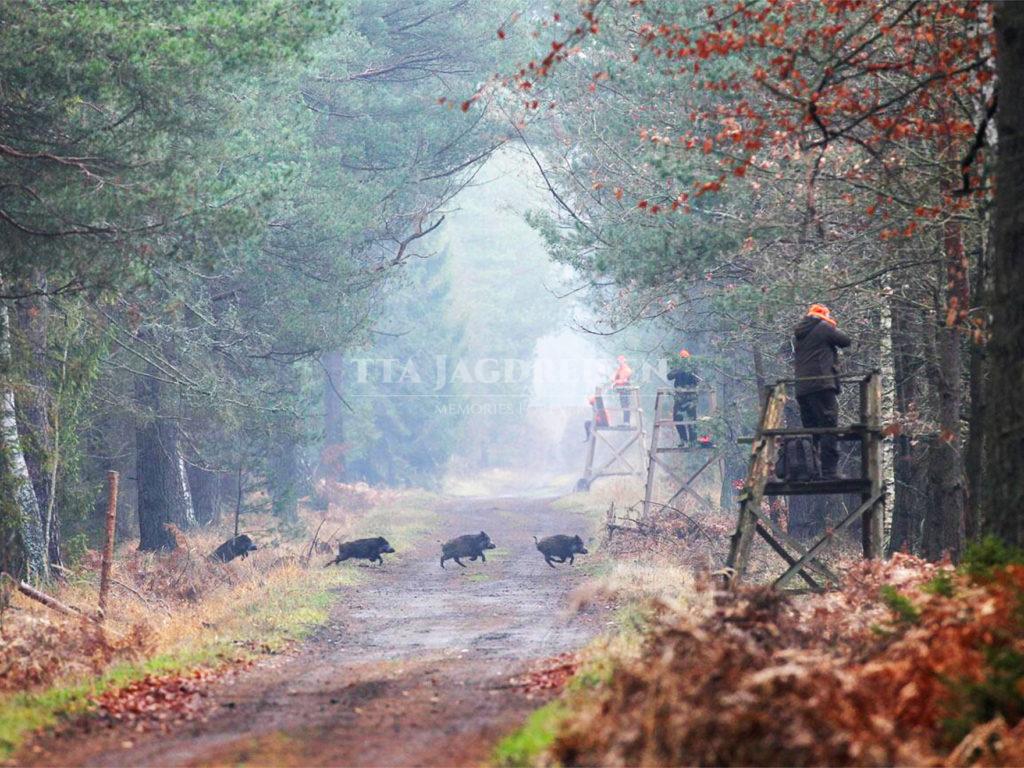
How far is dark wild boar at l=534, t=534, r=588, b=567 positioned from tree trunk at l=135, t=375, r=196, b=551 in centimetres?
765

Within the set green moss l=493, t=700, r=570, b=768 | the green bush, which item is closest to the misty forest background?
the green bush

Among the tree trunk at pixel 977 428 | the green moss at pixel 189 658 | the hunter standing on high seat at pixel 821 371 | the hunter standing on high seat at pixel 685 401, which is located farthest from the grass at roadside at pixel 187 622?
the hunter standing on high seat at pixel 685 401

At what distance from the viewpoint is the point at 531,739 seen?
22.8ft

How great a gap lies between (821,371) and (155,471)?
49.0 feet

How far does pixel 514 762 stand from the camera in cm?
666

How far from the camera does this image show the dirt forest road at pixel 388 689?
7.55 meters

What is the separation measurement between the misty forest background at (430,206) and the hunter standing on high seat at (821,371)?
0.55m

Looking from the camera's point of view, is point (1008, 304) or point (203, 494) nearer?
point (1008, 304)

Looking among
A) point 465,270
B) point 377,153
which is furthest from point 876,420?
point 465,270

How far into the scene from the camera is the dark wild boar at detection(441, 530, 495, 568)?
2244cm

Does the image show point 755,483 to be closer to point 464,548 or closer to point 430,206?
point 464,548

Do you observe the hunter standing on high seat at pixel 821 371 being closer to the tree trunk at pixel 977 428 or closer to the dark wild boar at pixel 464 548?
the tree trunk at pixel 977 428

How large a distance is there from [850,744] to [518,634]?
Answer: 347 inches

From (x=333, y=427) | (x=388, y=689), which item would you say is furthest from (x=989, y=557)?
(x=333, y=427)
